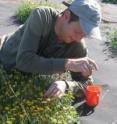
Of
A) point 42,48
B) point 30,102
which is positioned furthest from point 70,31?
point 30,102

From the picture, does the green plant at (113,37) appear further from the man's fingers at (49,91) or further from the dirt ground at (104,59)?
the man's fingers at (49,91)

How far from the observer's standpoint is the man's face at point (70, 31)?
12.8 feet

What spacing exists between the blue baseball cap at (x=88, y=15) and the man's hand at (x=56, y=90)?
21.0 inches

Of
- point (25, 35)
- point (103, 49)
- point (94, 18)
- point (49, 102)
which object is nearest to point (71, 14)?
point (94, 18)

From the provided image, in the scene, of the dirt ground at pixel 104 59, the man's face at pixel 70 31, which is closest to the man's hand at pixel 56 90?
the man's face at pixel 70 31

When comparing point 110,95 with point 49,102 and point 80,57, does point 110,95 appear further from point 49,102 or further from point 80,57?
point 49,102

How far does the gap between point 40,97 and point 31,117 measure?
337 millimetres

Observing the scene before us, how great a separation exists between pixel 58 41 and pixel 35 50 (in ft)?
0.88

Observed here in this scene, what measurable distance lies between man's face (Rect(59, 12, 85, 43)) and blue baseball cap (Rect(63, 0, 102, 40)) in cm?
5

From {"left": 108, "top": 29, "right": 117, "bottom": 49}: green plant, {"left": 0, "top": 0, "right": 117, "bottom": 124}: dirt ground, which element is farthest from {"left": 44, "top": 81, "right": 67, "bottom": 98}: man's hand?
{"left": 108, "top": 29, "right": 117, "bottom": 49}: green plant

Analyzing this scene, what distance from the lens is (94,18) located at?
154 inches

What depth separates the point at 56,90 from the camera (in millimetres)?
4035

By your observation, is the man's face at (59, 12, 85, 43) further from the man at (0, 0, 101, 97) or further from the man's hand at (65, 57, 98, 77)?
the man's hand at (65, 57, 98, 77)

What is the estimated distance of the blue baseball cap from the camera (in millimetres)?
3848
